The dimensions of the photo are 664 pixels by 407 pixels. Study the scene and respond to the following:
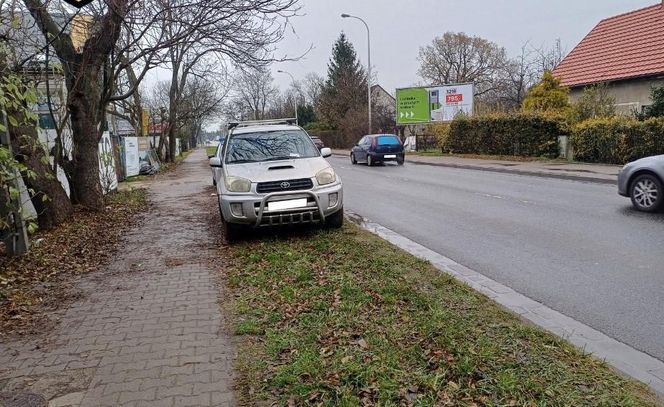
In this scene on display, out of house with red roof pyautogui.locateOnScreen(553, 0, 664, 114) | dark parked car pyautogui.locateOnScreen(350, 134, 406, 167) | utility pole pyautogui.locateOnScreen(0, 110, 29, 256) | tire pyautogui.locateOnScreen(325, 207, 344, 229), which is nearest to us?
utility pole pyautogui.locateOnScreen(0, 110, 29, 256)

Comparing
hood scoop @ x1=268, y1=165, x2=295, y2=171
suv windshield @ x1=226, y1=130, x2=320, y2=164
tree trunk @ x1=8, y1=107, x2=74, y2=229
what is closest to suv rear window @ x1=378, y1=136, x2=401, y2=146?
suv windshield @ x1=226, y1=130, x2=320, y2=164

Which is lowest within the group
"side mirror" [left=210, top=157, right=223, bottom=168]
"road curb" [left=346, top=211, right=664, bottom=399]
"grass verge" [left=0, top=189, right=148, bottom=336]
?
"road curb" [left=346, top=211, right=664, bottom=399]

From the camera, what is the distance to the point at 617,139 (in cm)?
1841

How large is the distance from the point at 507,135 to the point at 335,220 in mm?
18923

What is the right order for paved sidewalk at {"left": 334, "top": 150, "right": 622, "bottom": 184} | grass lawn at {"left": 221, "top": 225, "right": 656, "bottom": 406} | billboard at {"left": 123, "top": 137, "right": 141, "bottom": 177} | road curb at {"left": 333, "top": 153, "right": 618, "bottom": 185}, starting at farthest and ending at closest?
billboard at {"left": 123, "top": 137, "right": 141, "bottom": 177}, paved sidewalk at {"left": 334, "top": 150, "right": 622, "bottom": 184}, road curb at {"left": 333, "top": 153, "right": 618, "bottom": 185}, grass lawn at {"left": 221, "top": 225, "right": 656, "bottom": 406}

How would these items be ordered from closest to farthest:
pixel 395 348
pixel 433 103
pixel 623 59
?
pixel 395 348 < pixel 623 59 < pixel 433 103

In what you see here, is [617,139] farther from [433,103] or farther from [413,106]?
[413,106]

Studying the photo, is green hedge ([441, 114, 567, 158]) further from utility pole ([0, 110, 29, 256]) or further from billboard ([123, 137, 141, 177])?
utility pole ([0, 110, 29, 256])

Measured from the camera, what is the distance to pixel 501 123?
81.7 ft

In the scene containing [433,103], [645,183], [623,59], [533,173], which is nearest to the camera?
[645,183]

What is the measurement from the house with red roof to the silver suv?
18.8 m

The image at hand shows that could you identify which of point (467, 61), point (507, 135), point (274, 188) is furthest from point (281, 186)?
point (467, 61)

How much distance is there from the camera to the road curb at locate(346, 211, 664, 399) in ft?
11.1

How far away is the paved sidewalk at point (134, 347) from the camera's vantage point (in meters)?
3.24
